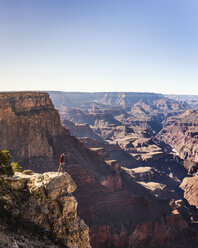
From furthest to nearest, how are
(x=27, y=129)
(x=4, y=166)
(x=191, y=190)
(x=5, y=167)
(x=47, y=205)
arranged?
(x=191, y=190)
(x=27, y=129)
(x=4, y=166)
(x=5, y=167)
(x=47, y=205)

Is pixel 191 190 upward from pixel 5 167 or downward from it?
downward

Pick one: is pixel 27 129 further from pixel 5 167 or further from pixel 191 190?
pixel 191 190

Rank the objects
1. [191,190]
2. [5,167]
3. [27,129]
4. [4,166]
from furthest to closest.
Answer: [191,190], [27,129], [4,166], [5,167]

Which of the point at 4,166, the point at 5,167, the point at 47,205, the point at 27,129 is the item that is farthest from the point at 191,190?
the point at 5,167

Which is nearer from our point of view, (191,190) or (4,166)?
(4,166)

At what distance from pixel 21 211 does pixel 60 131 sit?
6951 centimetres

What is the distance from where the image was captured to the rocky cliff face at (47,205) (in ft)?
68.3

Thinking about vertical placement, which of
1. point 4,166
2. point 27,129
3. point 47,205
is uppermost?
point 4,166

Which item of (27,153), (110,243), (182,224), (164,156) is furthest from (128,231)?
(164,156)

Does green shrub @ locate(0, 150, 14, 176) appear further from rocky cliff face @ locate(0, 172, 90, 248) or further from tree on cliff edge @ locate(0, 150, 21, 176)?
rocky cliff face @ locate(0, 172, 90, 248)

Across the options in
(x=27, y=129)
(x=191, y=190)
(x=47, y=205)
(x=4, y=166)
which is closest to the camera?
(x=47, y=205)

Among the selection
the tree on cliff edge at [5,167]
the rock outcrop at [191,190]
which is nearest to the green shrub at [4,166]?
the tree on cliff edge at [5,167]

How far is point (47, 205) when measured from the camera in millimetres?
21906

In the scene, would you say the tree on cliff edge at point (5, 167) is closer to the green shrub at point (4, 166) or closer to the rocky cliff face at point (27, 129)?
the green shrub at point (4, 166)
